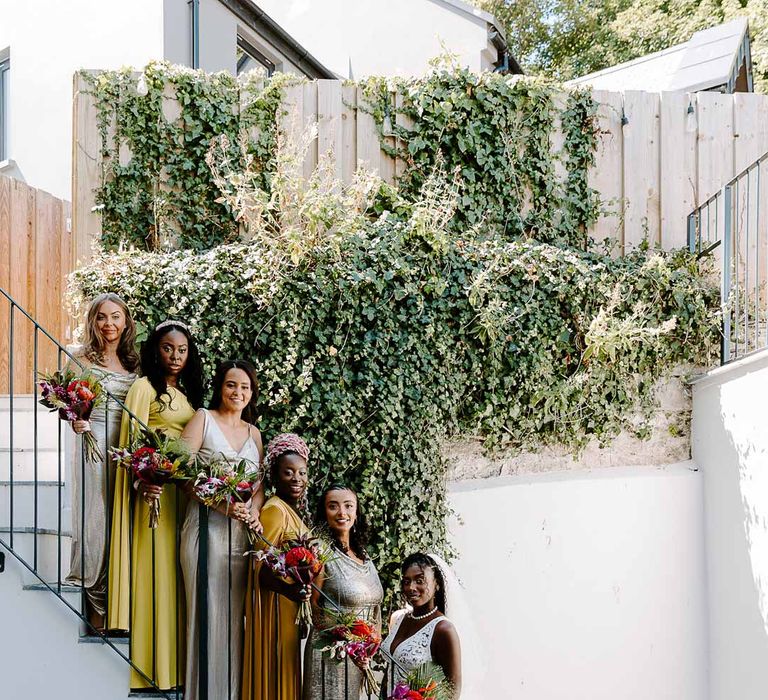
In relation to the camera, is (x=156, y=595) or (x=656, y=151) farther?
(x=656, y=151)

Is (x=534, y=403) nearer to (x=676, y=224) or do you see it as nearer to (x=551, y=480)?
(x=551, y=480)

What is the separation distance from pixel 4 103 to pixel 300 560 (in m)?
6.94

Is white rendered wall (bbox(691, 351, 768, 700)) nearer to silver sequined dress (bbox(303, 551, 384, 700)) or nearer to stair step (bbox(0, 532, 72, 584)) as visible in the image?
silver sequined dress (bbox(303, 551, 384, 700))

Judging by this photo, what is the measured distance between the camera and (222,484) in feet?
13.2

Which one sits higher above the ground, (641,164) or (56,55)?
(56,55)

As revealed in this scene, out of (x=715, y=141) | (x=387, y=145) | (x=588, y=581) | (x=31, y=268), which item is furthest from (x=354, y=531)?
(x=31, y=268)

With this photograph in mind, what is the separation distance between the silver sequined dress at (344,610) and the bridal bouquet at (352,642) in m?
0.10

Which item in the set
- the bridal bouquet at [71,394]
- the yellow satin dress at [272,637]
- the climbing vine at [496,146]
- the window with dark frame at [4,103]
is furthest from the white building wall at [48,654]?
the window with dark frame at [4,103]

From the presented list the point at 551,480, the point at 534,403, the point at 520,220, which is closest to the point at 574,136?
the point at 520,220

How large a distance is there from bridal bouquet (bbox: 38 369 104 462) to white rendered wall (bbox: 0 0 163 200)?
15.1ft

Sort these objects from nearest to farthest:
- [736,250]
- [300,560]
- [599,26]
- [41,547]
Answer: [300,560] < [41,547] < [736,250] < [599,26]

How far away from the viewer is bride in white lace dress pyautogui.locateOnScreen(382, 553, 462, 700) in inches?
161

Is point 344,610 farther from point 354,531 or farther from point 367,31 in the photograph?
point 367,31

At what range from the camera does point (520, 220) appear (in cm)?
639
